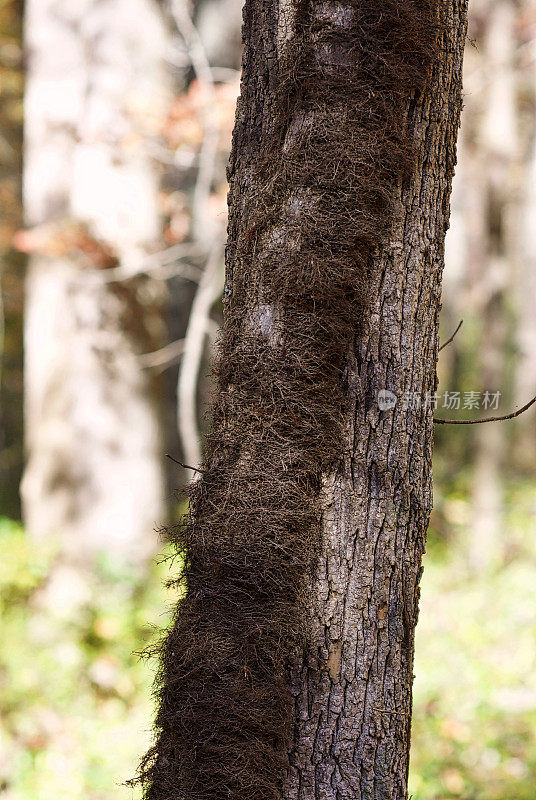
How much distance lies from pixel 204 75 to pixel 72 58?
126 cm

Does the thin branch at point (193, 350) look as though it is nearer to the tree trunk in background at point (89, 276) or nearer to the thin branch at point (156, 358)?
the thin branch at point (156, 358)

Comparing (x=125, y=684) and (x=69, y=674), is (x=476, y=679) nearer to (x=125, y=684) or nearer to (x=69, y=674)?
(x=125, y=684)

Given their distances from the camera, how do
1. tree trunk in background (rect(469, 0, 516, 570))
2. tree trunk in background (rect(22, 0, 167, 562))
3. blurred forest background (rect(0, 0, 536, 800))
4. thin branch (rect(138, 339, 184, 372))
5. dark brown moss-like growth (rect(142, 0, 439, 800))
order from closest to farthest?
dark brown moss-like growth (rect(142, 0, 439, 800)), blurred forest background (rect(0, 0, 536, 800)), tree trunk in background (rect(22, 0, 167, 562)), thin branch (rect(138, 339, 184, 372)), tree trunk in background (rect(469, 0, 516, 570))

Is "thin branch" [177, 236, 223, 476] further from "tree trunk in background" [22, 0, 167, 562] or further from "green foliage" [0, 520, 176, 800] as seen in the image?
"green foliage" [0, 520, 176, 800]

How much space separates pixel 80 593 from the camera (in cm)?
557

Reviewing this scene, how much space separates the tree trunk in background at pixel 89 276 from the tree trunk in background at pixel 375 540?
14.3 feet

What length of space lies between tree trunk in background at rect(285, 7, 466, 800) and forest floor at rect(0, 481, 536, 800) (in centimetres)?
179

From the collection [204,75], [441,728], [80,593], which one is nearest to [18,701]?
[80,593]

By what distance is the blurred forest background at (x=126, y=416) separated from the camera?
185 inches

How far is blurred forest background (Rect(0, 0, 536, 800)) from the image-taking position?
15.4 feet

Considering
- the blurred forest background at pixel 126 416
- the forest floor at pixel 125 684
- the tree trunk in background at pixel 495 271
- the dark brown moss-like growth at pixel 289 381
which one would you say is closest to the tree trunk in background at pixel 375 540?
the dark brown moss-like growth at pixel 289 381

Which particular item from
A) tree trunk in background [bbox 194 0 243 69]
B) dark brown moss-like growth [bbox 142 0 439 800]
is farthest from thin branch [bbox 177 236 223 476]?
dark brown moss-like growth [bbox 142 0 439 800]

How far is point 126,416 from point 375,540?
4553 mm

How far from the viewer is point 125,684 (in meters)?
5.06
